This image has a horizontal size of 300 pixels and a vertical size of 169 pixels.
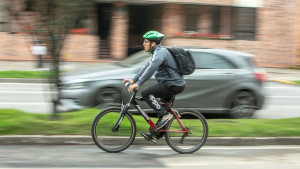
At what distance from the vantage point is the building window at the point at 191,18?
25375 millimetres

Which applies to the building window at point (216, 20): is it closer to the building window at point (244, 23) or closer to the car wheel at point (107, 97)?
the building window at point (244, 23)

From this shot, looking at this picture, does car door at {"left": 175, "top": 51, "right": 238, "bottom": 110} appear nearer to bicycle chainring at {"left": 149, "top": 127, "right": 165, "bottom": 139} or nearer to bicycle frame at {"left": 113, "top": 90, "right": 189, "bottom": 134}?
bicycle frame at {"left": 113, "top": 90, "right": 189, "bottom": 134}

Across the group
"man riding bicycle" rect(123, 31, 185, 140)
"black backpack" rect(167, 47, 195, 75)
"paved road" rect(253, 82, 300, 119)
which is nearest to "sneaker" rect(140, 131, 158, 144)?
"man riding bicycle" rect(123, 31, 185, 140)

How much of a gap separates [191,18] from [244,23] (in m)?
2.95

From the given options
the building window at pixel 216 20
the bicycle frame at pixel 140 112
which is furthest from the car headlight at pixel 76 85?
the building window at pixel 216 20

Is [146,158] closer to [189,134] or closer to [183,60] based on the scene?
[189,134]

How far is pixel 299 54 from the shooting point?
26547 mm

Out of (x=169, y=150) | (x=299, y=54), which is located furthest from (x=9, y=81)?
(x=299, y=54)

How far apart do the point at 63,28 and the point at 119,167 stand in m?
2.60

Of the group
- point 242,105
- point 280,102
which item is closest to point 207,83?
point 242,105

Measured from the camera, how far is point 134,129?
21.8ft

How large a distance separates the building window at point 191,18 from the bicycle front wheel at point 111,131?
1923 centimetres

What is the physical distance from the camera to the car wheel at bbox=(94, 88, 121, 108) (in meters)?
9.06

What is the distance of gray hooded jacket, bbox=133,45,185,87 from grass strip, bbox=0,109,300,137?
1118mm
